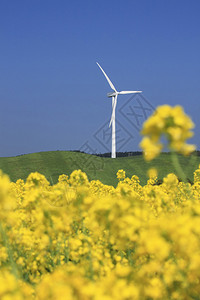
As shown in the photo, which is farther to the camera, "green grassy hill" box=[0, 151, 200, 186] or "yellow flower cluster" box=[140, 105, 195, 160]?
"green grassy hill" box=[0, 151, 200, 186]

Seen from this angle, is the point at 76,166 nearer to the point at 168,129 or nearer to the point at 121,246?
the point at 121,246

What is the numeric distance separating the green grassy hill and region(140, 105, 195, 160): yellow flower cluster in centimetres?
2515

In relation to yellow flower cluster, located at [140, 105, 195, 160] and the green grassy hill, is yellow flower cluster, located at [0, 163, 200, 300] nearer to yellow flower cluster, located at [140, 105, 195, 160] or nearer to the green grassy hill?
yellow flower cluster, located at [140, 105, 195, 160]

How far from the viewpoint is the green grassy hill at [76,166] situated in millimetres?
30844

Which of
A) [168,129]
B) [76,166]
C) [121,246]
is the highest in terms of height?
[76,166]

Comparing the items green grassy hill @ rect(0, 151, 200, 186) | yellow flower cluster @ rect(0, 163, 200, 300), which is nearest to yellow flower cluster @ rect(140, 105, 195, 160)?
yellow flower cluster @ rect(0, 163, 200, 300)

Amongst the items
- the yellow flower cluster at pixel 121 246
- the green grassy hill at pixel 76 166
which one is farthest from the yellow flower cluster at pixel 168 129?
the green grassy hill at pixel 76 166

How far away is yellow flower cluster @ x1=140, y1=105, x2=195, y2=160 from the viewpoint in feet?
9.87

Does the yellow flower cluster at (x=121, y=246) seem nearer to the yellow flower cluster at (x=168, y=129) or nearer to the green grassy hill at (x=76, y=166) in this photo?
the yellow flower cluster at (x=168, y=129)

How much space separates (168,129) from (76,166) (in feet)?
97.7

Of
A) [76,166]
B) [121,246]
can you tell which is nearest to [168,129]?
[121,246]

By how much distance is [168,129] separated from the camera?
3.02 meters

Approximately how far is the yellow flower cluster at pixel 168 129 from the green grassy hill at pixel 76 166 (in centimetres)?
2515

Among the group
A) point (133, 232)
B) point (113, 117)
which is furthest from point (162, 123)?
point (113, 117)
